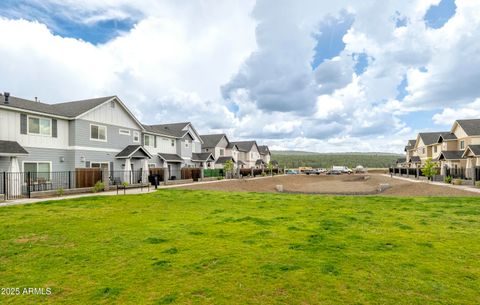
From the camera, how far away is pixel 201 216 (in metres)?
12.3

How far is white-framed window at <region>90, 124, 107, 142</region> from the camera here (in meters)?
28.5

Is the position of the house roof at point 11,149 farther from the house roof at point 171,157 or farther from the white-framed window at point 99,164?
the house roof at point 171,157

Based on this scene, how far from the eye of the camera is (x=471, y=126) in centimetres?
4612

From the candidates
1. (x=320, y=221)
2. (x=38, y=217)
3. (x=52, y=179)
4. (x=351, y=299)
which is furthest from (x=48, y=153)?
(x=351, y=299)

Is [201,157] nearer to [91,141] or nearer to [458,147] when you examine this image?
[91,141]

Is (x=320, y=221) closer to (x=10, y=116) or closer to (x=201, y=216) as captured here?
(x=201, y=216)

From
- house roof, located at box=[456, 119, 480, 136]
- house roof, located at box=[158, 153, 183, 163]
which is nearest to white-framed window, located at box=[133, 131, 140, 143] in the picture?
house roof, located at box=[158, 153, 183, 163]

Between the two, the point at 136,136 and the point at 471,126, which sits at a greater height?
the point at 471,126

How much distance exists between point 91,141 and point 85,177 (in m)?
4.57

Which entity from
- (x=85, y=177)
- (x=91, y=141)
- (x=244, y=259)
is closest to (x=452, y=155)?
(x=244, y=259)

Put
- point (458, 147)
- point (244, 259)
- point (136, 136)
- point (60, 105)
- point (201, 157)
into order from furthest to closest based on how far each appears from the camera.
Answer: point (201, 157) → point (458, 147) → point (136, 136) → point (60, 105) → point (244, 259)

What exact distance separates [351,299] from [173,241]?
5.20 meters

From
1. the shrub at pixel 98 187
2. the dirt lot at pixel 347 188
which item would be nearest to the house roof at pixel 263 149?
the dirt lot at pixel 347 188

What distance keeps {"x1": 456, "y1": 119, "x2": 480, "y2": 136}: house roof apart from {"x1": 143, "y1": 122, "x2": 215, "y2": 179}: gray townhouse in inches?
1703
